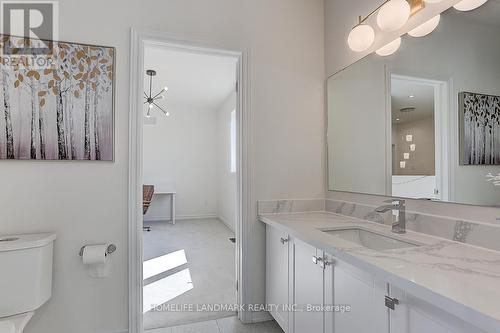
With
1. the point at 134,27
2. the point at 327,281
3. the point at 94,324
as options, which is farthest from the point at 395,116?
the point at 94,324

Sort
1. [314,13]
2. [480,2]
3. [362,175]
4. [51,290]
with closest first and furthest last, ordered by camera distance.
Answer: [480,2] → [51,290] → [362,175] → [314,13]

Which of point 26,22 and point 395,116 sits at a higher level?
point 26,22

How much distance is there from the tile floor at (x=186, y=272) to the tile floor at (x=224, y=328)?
0.19ft

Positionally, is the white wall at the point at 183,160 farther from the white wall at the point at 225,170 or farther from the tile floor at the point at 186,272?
the tile floor at the point at 186,272

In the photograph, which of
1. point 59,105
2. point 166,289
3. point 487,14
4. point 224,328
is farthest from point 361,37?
point 166,289

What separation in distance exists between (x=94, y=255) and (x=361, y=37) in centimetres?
220

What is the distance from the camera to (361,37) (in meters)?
1.70

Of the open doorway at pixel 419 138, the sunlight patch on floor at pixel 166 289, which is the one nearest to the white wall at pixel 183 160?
the sunlight patch on floor at pixel 166 289

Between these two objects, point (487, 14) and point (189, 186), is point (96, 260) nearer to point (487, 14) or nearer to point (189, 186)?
point (487, 14)

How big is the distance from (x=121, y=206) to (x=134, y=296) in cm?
62

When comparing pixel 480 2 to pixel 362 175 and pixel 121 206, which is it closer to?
pixel 362 175

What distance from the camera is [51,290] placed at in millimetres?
1570

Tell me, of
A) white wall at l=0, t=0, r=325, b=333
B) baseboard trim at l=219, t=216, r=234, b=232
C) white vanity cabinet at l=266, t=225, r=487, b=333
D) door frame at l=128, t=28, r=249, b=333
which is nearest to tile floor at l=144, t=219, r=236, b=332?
baseboard trim at l=219, t=216, r=234, b=232

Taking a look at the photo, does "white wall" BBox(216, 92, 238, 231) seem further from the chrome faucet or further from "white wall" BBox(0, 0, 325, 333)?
the chrome faucet
